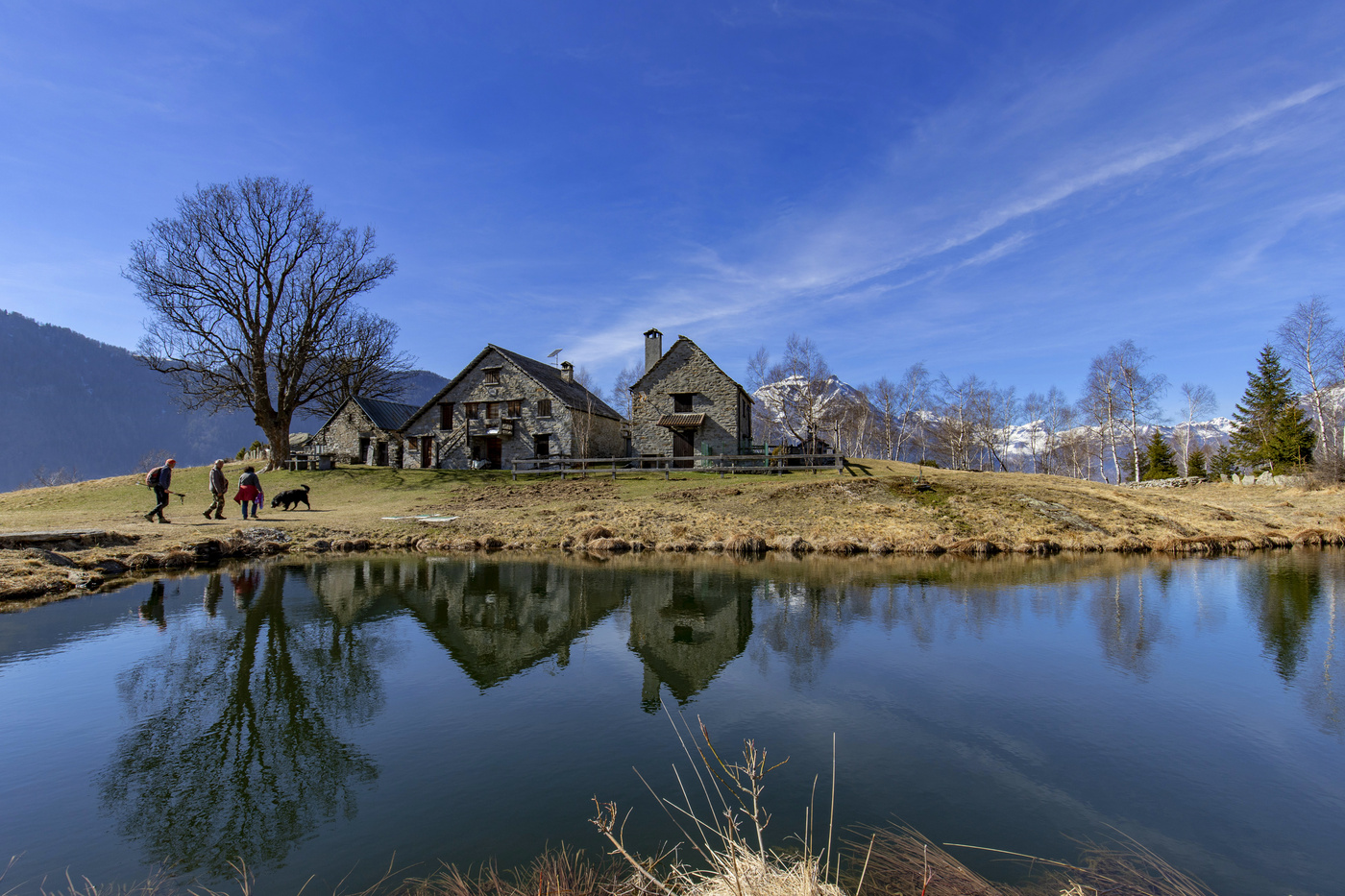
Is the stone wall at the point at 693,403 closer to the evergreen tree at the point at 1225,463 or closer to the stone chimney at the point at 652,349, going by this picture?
the stone chimney at the point at 652,349

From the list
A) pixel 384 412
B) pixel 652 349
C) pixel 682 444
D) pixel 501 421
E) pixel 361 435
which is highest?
pixel 652 349

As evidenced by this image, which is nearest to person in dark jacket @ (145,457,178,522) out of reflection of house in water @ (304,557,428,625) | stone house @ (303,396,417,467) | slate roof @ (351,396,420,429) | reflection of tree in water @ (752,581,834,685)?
reflection of house in water @ (304,557,428,625)

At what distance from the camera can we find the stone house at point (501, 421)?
142 feet

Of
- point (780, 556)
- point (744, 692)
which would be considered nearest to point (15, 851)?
point (744, 692)

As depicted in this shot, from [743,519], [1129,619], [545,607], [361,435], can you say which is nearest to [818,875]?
[545,607]

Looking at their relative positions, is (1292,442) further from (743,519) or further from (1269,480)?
(743,519)

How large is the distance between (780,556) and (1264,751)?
1448 centimetres

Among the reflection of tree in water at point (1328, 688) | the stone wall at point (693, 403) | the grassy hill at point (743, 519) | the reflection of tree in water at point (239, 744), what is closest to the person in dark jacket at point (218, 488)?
the grassy hill at point (743, 519)

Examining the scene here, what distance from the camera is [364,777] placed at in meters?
6.13

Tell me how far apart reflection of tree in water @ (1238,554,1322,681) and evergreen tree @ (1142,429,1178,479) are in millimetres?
33351

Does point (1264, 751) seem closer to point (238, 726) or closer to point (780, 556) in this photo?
point (238, 726)

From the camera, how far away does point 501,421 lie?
4391cm

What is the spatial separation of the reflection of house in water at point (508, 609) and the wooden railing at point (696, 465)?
16.7 meters

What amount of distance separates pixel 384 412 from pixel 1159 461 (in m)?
64.1
